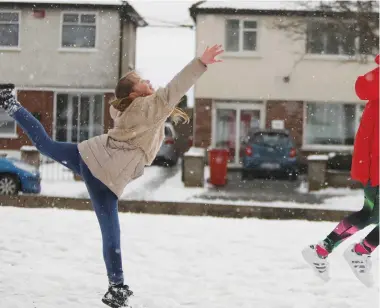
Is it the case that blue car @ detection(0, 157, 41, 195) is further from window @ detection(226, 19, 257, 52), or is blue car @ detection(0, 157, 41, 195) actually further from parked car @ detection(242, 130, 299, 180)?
window @ detection(226, 19, 257, 52)

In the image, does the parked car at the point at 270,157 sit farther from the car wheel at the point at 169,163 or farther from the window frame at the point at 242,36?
the window frame at the point at 242,36

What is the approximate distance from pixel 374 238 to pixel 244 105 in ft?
36.1

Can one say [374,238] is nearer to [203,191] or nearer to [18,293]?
[18,293]

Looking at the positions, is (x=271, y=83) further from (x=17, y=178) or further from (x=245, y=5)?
(x=17, y=178)

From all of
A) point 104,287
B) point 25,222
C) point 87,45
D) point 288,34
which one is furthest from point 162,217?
point 288,34

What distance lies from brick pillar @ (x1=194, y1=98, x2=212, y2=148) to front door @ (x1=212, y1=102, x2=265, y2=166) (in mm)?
112

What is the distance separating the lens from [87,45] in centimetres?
1107

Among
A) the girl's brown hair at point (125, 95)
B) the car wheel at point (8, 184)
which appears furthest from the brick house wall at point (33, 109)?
the girl's brown hair at point (125, 95)

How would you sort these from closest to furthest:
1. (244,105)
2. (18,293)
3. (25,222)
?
1. (18,293)
2. (25,222)
3. (244,105)

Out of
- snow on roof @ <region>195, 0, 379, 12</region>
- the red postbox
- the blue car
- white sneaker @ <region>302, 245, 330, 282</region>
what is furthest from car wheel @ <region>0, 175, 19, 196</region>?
the red postbox

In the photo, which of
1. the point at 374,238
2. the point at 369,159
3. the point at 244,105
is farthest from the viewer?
the point at 244,105

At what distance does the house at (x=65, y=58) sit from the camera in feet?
22.9

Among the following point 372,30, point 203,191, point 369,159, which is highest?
point 372,30

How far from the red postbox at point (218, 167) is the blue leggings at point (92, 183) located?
6.94m
